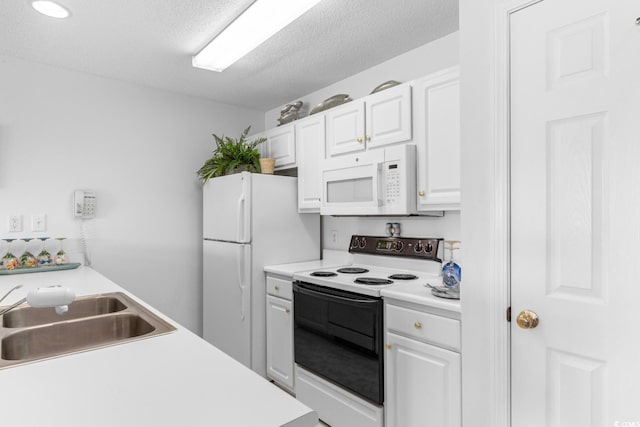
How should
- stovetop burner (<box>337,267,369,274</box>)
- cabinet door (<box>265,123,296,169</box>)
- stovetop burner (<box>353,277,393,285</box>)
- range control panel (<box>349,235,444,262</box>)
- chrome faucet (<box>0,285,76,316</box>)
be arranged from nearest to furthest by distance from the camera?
chrome faucet (<box>0,285,76,316</box>) < stovetop burner (<box>353,277,393,285</box>) < range control panel (<box>349,235,444,262</box>) < stovetop burner (<box>337,267,369,274</box>) < cabinet door (<box>265,123,296,169</box>)

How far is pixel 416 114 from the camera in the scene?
218 cm

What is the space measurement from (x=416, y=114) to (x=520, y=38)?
839 millimetres

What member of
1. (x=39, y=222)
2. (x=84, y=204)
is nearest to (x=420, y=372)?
(x=84, y=204)

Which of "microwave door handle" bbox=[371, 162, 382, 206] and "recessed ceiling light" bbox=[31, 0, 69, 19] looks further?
"microwave door handle" bbox=[371, 162, 382, 206]

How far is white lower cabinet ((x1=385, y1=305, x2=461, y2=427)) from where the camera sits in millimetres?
1679

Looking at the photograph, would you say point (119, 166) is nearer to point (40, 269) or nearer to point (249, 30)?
point (40, 269)

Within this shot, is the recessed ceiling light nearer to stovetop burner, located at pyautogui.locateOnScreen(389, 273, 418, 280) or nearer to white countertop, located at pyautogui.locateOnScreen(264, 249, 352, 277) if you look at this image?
white countertop, located at pyautogui.locateOnScreen(264, 249, 352, 277)

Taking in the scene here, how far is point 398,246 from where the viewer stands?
2.62 metres

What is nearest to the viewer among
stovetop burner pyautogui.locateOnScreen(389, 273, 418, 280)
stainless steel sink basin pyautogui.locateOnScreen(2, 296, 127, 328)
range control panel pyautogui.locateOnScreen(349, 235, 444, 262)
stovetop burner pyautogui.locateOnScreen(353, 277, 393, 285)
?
stainless steel sink basin pyautogui.locateOnScreen(2, 296, 127, 328)

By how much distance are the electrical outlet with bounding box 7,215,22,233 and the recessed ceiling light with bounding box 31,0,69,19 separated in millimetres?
1424

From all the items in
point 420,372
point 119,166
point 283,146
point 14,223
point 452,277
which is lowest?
point 420,372

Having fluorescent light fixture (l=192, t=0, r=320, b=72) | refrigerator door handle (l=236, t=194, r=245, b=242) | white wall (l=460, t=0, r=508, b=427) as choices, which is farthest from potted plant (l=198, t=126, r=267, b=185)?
white wall (l=460, t=0, r=508, b=427)

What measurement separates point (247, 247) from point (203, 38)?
1452mm

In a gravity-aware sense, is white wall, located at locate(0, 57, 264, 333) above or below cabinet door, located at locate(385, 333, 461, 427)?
above
